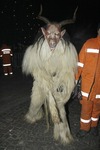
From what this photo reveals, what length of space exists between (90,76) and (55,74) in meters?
0.62

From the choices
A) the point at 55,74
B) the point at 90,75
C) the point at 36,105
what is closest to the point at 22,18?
the point at 36,105

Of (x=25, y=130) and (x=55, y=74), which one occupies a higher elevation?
(x=55, y=74)

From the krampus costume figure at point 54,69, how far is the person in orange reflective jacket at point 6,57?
4.42 meters

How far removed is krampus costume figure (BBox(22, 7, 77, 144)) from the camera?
414cm

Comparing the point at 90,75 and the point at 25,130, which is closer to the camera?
the point at 90,75

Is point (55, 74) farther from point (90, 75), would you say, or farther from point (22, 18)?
point (22, 18)

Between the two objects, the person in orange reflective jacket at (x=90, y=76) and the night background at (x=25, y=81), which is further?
the night background at (x=25, y=81)

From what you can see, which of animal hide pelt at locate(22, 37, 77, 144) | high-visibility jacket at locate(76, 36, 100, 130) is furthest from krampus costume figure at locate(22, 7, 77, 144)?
high-visibility jacket at locate(76, 36, 100, 130)

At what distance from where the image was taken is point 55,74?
4.30 m

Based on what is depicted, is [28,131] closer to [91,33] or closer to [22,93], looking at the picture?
[22,93]

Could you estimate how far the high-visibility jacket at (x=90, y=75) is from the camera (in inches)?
164

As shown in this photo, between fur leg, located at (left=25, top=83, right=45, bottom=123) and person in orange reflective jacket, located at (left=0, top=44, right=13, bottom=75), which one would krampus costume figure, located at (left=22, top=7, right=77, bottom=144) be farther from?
person in orange reflective jacket, located at (left=0, top=44, right=13, bottom=75)

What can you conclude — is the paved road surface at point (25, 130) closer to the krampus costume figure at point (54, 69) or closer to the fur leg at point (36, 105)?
the fur leg at point (36, 105)

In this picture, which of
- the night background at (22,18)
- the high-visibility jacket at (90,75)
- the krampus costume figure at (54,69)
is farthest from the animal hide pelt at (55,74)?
the night background at (22,18)
